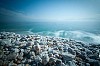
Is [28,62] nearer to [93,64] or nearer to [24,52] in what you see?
[24,52]

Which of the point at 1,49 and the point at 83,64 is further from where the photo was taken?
the point at 1,49

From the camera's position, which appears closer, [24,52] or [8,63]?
[8,63]

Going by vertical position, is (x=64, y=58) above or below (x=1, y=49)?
below

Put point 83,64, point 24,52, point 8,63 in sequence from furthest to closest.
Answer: point 24,52 < point 83,64 < point 8,63

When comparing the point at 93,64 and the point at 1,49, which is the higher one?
the point at 1,49

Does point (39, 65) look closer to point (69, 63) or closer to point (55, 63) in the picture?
point (55, 63)

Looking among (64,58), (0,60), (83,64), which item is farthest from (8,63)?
(83,64)

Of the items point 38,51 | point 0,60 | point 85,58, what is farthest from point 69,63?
point 0,60

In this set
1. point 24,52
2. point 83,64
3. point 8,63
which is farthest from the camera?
point 24,52

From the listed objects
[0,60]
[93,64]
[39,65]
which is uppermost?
[0,60]
